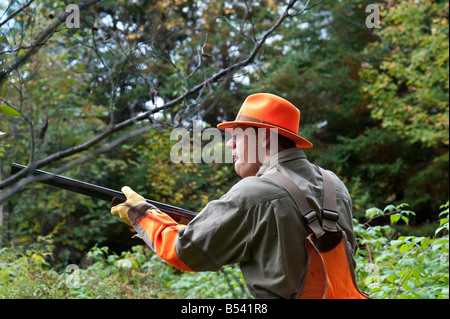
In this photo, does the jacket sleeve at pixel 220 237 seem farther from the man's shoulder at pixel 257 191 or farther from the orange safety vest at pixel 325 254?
the orange safety vest at pixel 325 254

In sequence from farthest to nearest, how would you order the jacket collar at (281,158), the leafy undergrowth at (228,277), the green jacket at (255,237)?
the leafy undergrowth at (228,277), the jacket collar at (281,158), the green jacket at (255,237)

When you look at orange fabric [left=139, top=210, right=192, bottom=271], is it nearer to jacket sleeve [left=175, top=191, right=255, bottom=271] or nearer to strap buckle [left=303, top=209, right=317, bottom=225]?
jacket sleeve [left=175, top=191, right=255, bottom=271]

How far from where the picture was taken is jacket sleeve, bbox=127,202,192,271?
1.99 meters

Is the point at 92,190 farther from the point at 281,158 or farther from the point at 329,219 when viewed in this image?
the point at 329,219

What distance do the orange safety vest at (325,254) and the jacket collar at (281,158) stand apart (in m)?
0.11

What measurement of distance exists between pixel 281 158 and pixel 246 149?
19cm

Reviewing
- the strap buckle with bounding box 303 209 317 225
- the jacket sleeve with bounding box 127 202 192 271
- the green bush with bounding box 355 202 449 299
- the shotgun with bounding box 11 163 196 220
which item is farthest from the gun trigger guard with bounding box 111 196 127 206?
the green bush with bounding box 355 202 449 299

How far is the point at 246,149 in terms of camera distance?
88.1 inches

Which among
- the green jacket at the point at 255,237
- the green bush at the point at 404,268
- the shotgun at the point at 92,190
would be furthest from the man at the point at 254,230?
the green bush at the point at 404,268

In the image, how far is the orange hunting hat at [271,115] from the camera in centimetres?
216

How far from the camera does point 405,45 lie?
11.0m

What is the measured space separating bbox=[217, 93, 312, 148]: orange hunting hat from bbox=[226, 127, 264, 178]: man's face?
0.05 metres

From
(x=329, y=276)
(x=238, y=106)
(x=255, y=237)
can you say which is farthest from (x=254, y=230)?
(x=238, y=106)
